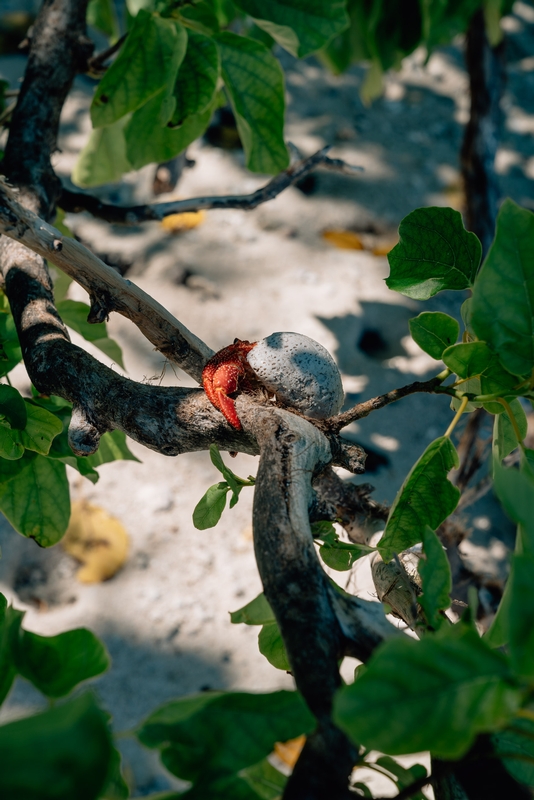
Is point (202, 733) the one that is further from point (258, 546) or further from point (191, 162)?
point (191, 162)

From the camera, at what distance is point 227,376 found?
103 centimetres

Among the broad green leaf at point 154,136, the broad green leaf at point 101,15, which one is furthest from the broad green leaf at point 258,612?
the broad green leaf at point 101,15

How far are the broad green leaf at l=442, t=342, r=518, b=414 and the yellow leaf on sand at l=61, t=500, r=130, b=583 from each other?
150cm

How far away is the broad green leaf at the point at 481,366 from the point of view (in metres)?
0.82

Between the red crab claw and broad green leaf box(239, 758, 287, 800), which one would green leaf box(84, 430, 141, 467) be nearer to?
the red crab claw

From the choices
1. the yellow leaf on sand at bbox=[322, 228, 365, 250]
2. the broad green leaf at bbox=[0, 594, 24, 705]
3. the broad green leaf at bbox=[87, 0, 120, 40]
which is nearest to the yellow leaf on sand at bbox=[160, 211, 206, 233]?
the yellow leaf on sand at bbox=[322, 228, 365, 250]

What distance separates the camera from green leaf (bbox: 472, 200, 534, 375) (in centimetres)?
72

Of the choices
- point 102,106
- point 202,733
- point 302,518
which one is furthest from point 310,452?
point 102,106

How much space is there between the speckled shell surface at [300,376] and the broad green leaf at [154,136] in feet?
2.21

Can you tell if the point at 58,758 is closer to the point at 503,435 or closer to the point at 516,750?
the point at 516,750

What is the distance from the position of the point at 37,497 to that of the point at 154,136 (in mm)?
853

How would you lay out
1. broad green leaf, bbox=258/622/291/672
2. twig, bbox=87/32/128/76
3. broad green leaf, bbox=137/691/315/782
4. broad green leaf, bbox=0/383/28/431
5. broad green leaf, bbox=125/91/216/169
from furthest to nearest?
twig, bbox=87/32/128/76 → broad green leaf, bbox=125/91/216/169 → broad green leaf, bbox=0/383/28/431 → broad green leaf, bbox=258/622/291/672 → broad green leaf, bbox=137/691/315/782

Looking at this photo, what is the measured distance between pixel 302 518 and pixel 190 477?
152 centimetres

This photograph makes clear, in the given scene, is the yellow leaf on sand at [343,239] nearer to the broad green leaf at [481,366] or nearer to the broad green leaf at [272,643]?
the broad green leaf at [481,366]
